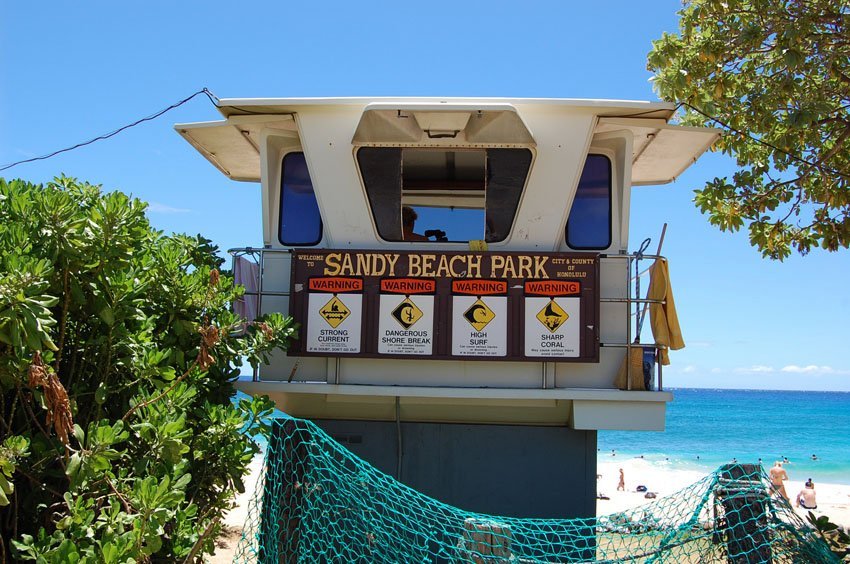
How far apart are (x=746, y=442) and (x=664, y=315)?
66.0 metres

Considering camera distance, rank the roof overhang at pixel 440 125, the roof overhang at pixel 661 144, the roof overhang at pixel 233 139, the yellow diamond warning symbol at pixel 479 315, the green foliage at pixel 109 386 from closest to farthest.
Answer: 1. the green foliage at pixel 109 386
2. the roof overhang at pixel 440 125
3. the yellow diamond warning symbol at pixel 479 315
4. the roof overhang at pixel 661 144
5. the roof overhang at pixel 233 139

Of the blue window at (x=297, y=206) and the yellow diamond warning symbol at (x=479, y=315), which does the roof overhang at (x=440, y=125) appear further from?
the yellow diamond warning symbol at (x=479, y=315)

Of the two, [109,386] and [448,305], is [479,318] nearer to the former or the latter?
[448,305]

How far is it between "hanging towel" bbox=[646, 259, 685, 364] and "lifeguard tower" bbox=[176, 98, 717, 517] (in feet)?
0.90

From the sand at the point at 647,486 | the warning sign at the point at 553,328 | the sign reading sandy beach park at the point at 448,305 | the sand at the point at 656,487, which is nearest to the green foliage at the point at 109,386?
the sign reading sandy beach park at the point at 448,305

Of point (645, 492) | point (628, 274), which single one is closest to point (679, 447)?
point (645, 492)

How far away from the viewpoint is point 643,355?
26.7 feet

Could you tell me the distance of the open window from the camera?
8.52 m

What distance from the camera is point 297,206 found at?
9.09 metres

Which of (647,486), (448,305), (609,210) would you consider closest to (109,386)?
(448,305)

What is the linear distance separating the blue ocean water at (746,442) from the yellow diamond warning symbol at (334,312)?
49655 mm

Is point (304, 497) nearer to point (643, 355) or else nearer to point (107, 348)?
point (107, 348)

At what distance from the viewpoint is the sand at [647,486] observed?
32125 mm

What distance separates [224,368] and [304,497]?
1325mm
